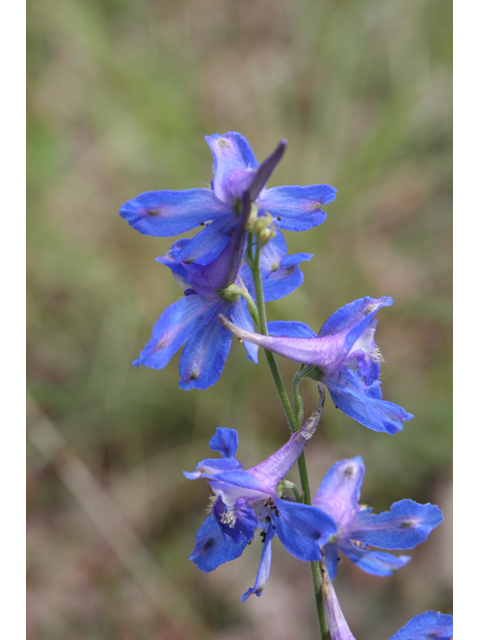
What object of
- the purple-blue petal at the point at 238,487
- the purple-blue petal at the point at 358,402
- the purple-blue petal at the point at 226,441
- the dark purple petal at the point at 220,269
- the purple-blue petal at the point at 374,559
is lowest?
the purple-blue petal at the point at 374,559

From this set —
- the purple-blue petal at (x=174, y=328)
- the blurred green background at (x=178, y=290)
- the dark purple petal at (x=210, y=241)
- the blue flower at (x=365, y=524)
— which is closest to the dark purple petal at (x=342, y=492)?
the blue flower at (x=365, y=524)

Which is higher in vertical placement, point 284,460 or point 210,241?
point 210,241

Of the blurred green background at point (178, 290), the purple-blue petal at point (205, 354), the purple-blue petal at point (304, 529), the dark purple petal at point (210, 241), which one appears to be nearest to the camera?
the purple-blue petal at point (304, 529)

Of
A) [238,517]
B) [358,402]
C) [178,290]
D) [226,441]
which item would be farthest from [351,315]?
[178,290]

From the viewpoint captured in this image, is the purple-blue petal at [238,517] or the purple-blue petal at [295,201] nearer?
the purple-blue petal at [238,517]

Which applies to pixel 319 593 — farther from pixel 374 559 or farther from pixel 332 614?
pixel 374 559

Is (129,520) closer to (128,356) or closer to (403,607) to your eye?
(128,356)

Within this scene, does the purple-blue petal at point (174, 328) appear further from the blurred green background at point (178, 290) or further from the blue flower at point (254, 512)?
the blurred green background at point (178, 290)
